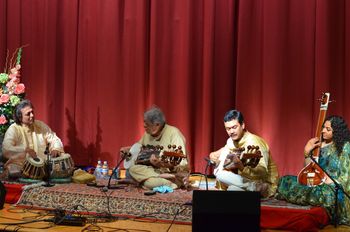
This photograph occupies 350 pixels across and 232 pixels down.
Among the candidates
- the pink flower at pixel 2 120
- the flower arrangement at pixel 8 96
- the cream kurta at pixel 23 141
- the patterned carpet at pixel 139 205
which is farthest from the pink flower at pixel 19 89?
the patterned carpet at pixel 139 205

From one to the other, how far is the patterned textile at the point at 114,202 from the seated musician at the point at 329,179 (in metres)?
1.03

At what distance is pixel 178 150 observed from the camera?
5.75m

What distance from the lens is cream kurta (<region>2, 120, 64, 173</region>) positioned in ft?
20.8

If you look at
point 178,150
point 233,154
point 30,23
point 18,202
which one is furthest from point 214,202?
point 30,23

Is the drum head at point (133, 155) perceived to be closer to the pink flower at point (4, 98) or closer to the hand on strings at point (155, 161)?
the hand on strings at point (155, 161)

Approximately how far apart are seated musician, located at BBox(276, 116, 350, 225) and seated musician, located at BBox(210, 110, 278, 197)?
19cm

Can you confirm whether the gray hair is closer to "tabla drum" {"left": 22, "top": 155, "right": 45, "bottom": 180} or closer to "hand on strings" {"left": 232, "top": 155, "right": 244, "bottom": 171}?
"hand on strings" {"left": 232, "top": 155, "right": 244, "bottom": 171}

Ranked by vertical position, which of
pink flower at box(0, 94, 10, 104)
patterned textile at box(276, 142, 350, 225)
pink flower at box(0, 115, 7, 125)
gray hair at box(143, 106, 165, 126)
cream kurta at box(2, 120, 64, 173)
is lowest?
patterned textile at box(276, 142, 350, 225)

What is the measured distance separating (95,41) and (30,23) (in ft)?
3.68

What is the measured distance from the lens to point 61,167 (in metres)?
6.10

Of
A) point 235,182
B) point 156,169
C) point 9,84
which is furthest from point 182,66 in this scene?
point 235,182

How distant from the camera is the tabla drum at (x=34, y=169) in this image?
5.98 m

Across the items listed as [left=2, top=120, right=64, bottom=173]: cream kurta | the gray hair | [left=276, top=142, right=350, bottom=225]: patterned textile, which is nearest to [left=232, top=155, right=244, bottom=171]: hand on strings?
[left=276, top=142, right=350, bottom=225]: patterned textile

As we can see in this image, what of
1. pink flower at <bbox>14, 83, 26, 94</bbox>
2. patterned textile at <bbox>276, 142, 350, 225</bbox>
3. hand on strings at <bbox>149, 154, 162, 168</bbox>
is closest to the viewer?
patterned textile at <bbox>276, 142, 350, 225</bbox>
